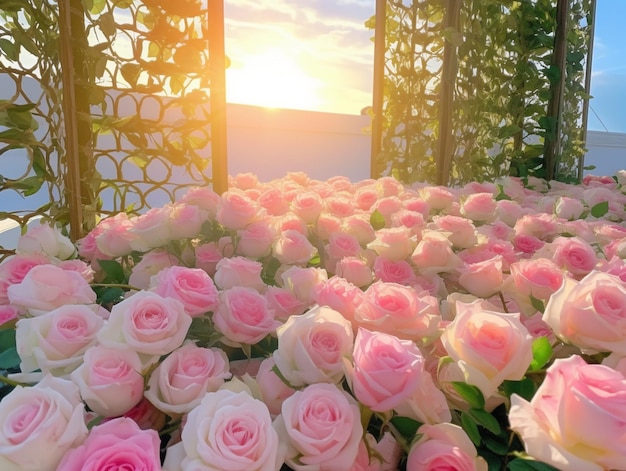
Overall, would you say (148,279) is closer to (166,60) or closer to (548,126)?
(166,60)

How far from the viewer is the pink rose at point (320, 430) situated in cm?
49

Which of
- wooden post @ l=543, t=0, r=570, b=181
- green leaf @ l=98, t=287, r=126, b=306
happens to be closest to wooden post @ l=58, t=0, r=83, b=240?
green leaf @ l=98, t=287, r=126, b=306

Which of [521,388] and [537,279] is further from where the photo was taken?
[537,279]

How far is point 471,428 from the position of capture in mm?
547

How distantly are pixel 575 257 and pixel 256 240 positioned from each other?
23.9 inches

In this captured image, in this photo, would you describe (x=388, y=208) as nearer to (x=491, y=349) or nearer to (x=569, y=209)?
(x=569, y=209)

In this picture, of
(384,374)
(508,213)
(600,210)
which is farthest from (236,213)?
(600,210)

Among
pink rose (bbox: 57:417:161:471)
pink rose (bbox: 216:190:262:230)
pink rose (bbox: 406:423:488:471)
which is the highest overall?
pink rose (bbox: 216:190:262:230)

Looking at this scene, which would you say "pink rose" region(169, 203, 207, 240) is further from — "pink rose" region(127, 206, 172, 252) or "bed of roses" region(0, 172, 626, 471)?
"bed of roses" region(0, 172, 626, 471)

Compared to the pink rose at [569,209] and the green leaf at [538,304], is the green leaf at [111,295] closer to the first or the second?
the green leaf at [538,304]

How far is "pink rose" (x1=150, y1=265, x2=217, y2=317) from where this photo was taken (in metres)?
0.68

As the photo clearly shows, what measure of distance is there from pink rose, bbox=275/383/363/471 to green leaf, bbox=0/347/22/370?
386 mm

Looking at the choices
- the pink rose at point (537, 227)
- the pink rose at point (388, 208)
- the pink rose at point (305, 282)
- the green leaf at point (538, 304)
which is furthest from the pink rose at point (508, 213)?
the pink rose at point (305, 282)

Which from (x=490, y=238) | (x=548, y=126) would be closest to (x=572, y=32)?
(x=548, y=126)
